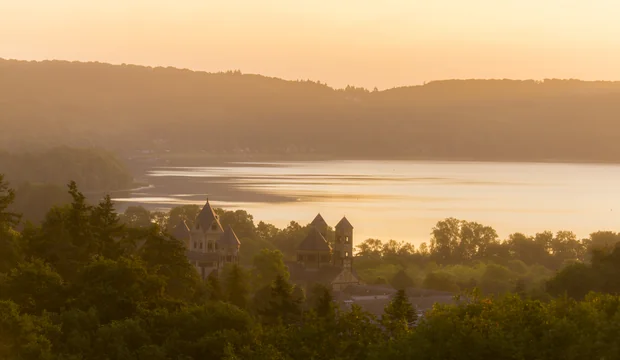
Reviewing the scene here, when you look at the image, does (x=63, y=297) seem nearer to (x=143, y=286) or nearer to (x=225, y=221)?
(x=143, y=286)

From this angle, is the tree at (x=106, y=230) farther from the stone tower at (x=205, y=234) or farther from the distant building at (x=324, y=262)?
the stone tower at (x=205, y=234)

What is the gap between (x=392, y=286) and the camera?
65500 mm

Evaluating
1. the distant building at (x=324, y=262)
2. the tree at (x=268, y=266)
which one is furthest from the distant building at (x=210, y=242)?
the tree at (x=268, y=266)

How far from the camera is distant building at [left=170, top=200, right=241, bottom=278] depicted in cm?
6788

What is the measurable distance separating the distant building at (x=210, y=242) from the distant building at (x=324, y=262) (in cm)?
456

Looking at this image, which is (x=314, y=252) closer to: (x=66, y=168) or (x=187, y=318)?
(x=187, y=318)

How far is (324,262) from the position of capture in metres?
66.9

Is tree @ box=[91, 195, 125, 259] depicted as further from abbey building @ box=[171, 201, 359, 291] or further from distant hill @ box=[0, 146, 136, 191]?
distant hill @ box=[0, 146, 136, 191]

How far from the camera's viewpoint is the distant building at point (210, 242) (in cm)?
6788

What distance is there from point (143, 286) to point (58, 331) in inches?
133

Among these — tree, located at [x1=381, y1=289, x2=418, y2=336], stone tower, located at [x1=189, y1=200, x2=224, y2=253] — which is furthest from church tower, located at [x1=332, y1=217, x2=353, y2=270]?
tree, located at [x1=381, y1=289, x2=418, y2=336]

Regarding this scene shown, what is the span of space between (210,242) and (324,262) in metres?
8.35

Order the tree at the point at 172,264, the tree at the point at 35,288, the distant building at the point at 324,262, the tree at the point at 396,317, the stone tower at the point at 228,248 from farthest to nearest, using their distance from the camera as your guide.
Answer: the stone tower at the point at 228,248
the distant building at the point at 324,262
the tree at the point at 172,264
the tree at the point at 35,288
the tree at the point at 396,317

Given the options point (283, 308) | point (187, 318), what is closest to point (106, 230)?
point (283, 308)
